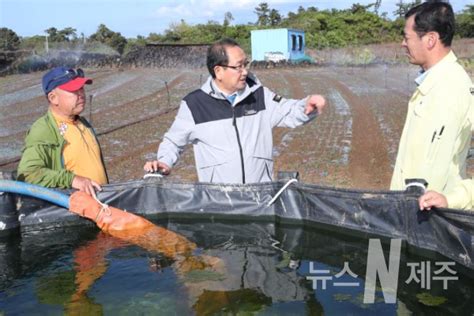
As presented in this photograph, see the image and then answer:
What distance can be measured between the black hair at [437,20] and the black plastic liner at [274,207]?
0.89 meters

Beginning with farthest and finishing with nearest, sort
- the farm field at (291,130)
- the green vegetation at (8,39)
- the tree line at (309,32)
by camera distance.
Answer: the tree line at (309,32) → the green vegetation at (8,39) → the farm field at (291,130)

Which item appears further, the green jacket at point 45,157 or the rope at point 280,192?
the rope at point 280,192

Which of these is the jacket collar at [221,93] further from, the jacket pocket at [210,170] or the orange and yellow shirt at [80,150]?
the orange and yellow shirt at [80,150]

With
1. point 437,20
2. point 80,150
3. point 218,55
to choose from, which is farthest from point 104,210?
point 437,20

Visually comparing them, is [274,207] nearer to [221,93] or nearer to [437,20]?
[221,93]

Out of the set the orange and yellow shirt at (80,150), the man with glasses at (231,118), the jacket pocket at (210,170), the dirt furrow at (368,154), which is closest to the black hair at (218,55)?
the man with glasses at (231,118)

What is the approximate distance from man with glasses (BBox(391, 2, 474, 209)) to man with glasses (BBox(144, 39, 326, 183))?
2.91 ft

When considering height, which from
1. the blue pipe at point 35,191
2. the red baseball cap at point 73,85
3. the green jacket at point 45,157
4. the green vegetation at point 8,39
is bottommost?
the blue pipe at point 35,191

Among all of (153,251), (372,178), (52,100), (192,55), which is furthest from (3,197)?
(192,55)

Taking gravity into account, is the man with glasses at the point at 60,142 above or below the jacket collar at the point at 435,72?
below

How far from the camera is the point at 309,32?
2266 inches

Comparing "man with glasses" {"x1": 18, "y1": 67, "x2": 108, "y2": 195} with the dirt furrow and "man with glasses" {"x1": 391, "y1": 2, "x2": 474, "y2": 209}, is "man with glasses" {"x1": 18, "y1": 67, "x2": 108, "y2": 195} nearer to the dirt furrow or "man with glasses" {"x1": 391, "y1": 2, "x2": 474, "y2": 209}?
"man with glasses" {"x1": 391, "y1": 2, "x2": 474, "y2": 209}

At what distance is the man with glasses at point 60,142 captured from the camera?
3807mm

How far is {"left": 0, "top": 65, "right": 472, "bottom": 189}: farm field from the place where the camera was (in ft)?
28.8
